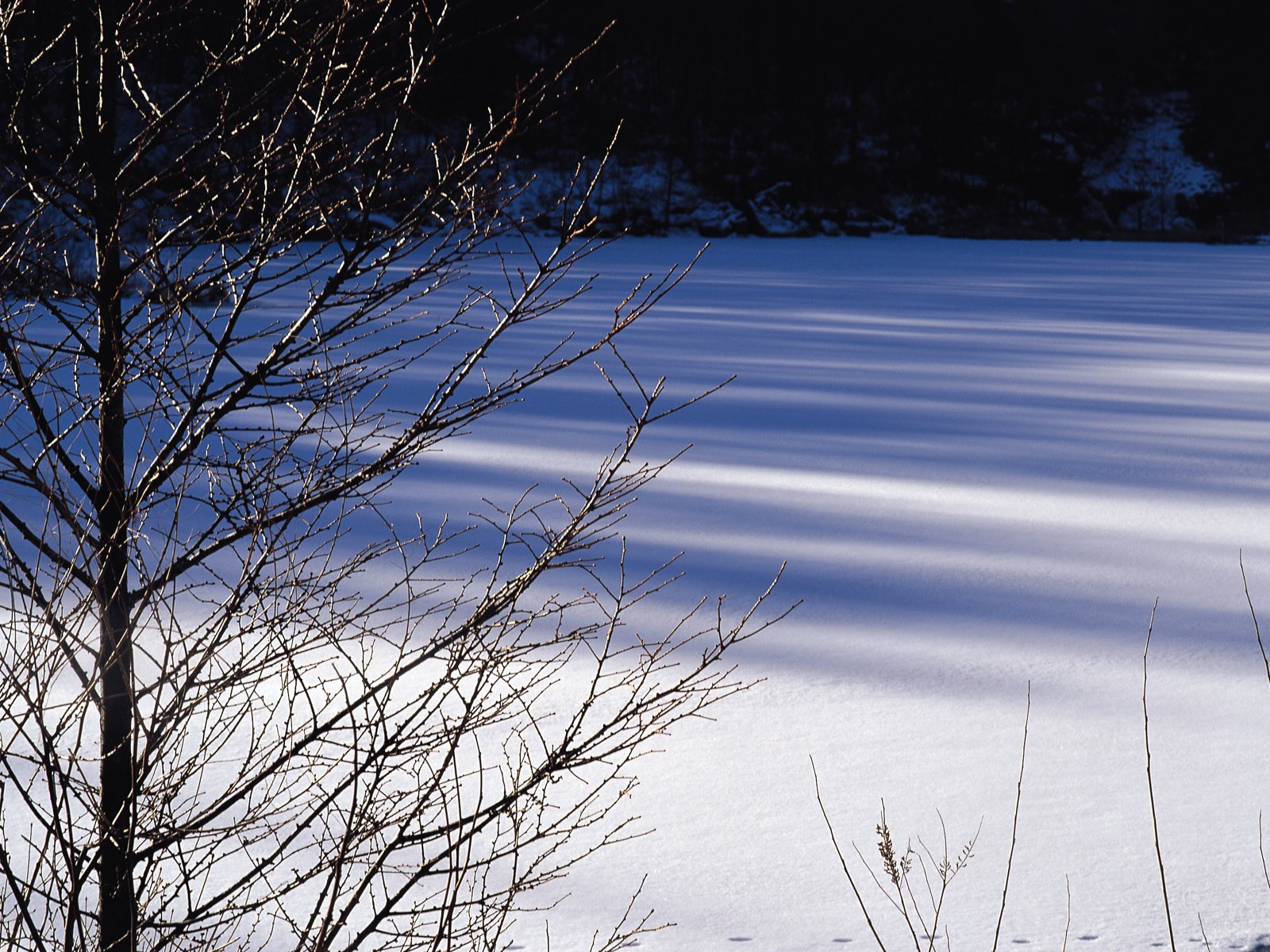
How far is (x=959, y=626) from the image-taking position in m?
4.16

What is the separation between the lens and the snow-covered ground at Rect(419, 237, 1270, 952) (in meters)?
2.61

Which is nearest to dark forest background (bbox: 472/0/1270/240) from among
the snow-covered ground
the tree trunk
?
the snow-covered ground

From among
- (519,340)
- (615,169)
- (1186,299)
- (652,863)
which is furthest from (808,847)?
(615,169)

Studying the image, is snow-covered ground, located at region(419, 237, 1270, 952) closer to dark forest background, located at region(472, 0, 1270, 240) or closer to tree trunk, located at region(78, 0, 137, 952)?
tree trunk, located at region(78, 0, 137, 952)

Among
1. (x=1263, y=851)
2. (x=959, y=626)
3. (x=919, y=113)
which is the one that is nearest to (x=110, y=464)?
(x=1263, y=851)

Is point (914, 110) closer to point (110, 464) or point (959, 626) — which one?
point (959, 626)

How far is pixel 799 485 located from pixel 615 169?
73.9 ft

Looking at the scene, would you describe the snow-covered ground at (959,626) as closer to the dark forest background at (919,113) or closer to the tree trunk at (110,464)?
the tree trunk at (110,464)

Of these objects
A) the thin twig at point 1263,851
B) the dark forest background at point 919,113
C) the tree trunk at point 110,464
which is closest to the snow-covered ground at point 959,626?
the thin twig at point 1263,851

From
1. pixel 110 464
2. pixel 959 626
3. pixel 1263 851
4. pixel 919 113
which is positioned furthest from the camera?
pixel 919 113

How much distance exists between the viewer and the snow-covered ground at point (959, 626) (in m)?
2.61

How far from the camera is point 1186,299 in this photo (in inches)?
538

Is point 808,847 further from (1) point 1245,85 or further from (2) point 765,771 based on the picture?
(1) point 1245,85

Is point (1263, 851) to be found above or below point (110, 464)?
below
